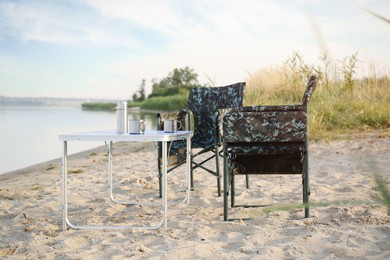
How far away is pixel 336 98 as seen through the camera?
858cm

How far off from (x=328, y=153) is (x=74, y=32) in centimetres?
1454

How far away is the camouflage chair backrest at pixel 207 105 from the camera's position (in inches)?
182

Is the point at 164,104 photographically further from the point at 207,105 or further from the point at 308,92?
the point at 308,92

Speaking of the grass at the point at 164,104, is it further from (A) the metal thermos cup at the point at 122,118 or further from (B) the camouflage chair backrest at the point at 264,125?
(B) the camouflage chair backrest at the point at 264,125

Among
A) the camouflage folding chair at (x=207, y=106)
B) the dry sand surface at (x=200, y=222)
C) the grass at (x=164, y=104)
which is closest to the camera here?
the dry sand surface at (x=200, y=222)

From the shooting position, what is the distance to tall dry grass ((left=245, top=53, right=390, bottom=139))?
27.0ft

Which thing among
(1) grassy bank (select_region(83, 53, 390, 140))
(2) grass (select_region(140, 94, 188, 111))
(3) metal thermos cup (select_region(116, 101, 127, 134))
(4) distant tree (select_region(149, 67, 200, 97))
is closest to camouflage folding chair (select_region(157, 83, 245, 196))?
(3) metal thermos cup (select_region(116, 101, 127, 134))

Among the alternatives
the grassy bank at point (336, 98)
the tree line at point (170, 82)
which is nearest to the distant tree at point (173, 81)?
the tree line at point (170, 82)

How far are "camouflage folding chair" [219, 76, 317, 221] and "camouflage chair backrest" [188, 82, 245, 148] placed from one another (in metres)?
1.35

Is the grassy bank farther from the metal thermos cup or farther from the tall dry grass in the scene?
the metal thermos cup

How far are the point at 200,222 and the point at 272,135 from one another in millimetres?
762

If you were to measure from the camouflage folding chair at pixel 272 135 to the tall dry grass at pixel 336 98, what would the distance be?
4742 mm

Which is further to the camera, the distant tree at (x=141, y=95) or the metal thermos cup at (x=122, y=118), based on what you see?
the distant tree at (x=141, y=95)

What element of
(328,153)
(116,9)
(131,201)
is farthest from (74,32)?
(131,201)
